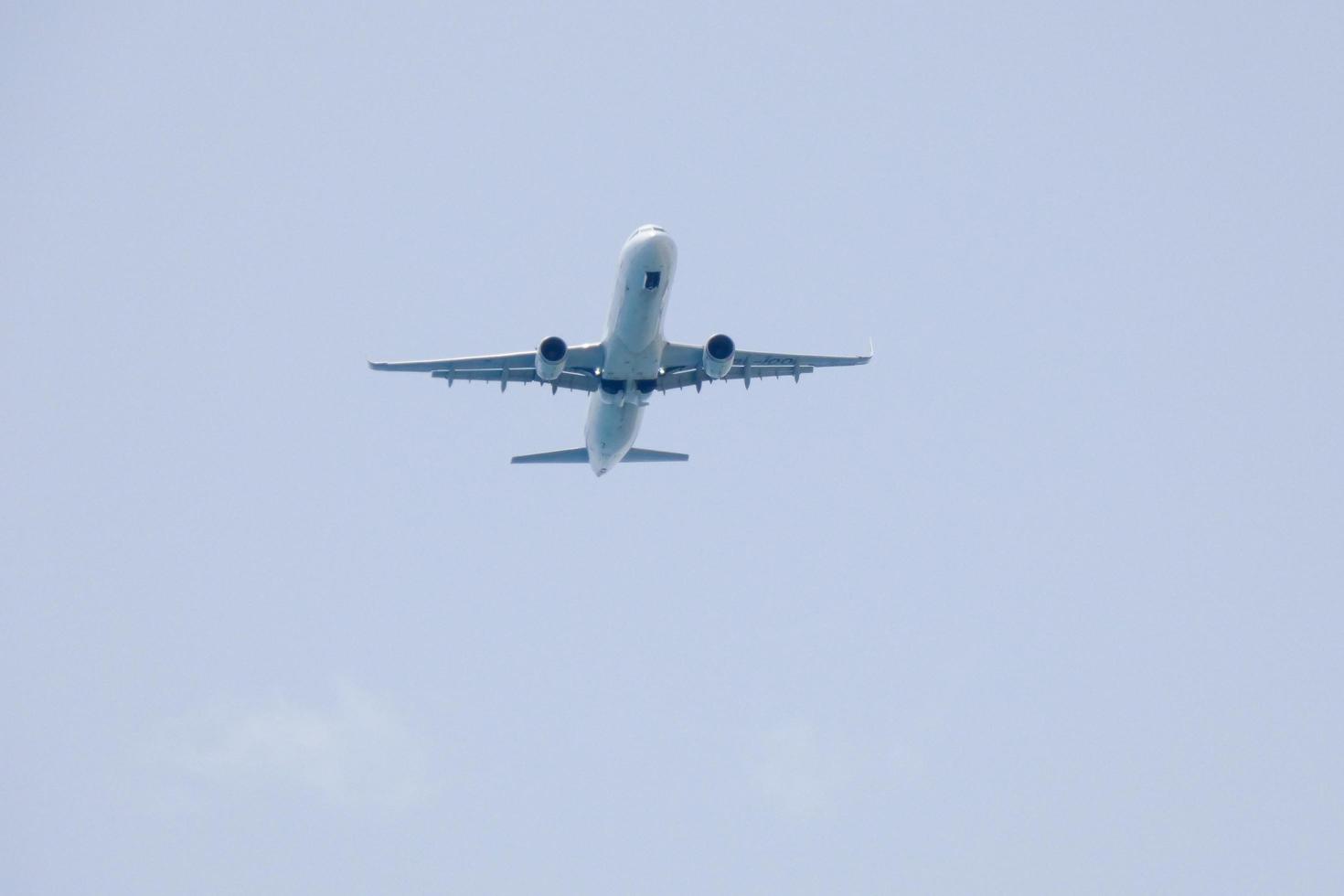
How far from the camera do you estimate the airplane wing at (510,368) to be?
180ft

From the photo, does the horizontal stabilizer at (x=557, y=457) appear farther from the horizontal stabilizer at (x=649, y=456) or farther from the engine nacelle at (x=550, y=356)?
the engine nacelle at (x=550, y=356)

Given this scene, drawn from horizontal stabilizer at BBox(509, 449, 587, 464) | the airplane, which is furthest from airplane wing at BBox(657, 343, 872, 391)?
horizontal stabilizer at BBox(509, 449, 587, 464)

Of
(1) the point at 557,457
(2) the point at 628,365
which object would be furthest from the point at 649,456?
(2) the point at 628,365

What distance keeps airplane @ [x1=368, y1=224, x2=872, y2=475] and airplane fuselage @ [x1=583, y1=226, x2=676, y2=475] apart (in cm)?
3

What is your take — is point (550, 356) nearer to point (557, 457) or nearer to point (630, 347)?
point (630, 347)

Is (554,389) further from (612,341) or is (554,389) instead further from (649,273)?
(649,273)

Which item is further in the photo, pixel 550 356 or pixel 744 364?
pixel 744 364

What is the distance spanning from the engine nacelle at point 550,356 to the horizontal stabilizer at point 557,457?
6.60 m

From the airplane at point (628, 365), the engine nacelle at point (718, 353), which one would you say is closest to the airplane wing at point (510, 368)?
the airplane at point (628, 365)

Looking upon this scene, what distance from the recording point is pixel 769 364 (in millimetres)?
57938

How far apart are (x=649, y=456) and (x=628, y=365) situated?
6291mm

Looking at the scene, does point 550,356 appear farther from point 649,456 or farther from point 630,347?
point 649,456

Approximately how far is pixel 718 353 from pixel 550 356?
5.20 metres

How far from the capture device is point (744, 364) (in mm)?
57781
